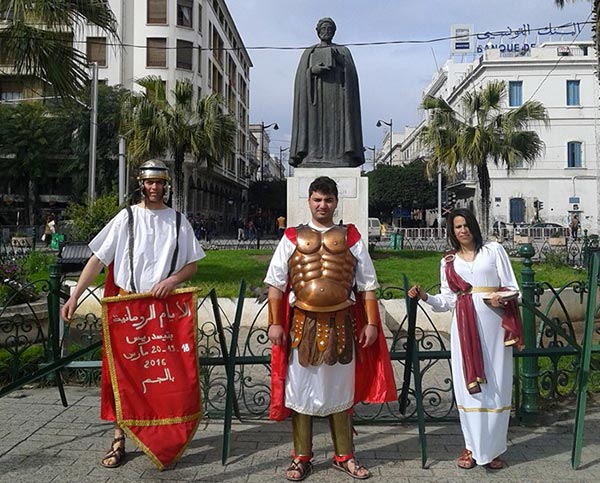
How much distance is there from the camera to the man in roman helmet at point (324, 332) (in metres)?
3.65

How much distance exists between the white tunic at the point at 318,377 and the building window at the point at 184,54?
1486 inches

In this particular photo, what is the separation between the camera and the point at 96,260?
3.94 m

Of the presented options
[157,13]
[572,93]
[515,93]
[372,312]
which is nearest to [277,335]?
[372,312]

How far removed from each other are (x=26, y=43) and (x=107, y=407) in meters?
6.87

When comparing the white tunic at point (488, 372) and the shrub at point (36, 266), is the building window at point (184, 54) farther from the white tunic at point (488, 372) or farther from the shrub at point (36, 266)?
the white tunic at point (488, 372)

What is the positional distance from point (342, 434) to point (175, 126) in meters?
19.3

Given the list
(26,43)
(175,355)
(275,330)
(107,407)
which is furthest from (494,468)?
(26,43)

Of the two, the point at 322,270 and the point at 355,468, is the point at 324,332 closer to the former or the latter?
the point at 322,270

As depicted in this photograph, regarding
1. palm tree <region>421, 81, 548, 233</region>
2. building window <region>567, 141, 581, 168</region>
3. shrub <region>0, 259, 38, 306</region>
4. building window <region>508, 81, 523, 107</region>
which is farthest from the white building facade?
shrub <region>0, 259, 38, 306</region>

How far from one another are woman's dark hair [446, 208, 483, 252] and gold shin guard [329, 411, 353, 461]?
1376mm

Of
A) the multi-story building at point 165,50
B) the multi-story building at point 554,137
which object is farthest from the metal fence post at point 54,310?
the multi-story building at point 554,137

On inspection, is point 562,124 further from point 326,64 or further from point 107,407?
point 107,407

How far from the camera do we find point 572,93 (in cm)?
4447

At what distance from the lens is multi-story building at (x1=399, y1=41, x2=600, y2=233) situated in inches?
1719
